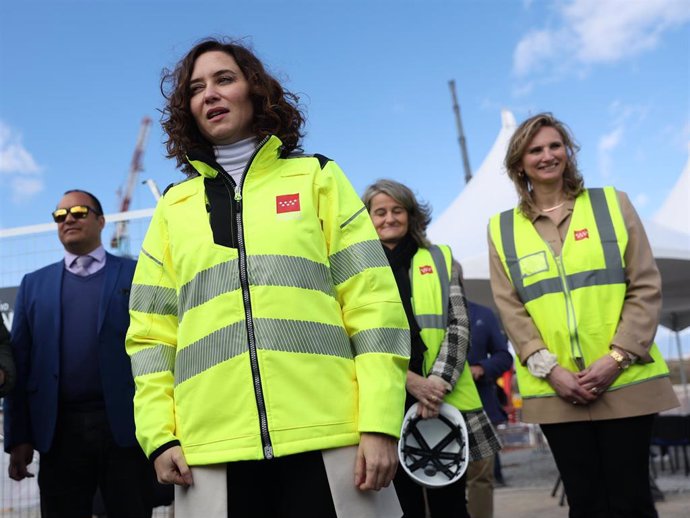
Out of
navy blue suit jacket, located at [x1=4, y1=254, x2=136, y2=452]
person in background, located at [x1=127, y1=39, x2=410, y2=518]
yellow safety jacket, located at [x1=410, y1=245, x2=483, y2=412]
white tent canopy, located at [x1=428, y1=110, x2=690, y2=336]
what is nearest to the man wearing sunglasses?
navy blue suit jacket, located at [x1=4, y1=254, x2=136, y2=452]

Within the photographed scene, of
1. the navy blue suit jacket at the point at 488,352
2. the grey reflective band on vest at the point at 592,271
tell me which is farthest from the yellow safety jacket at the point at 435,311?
the navy blue suit jacket at the point at 488,352

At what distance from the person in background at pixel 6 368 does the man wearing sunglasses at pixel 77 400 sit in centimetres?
13

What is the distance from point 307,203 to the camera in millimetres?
1953

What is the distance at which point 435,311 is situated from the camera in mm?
3303

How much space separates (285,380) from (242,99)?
86 centimetres

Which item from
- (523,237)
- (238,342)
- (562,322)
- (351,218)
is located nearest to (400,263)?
(523,237)

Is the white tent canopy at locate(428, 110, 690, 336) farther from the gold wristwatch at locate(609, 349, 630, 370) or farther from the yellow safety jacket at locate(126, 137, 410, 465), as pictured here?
the yellow safety jacket at locate(126, 137, 410, 465)

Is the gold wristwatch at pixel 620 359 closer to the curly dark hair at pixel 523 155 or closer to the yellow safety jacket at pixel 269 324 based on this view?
the curly dark hair at pixel 523 155

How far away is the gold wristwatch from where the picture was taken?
260cm

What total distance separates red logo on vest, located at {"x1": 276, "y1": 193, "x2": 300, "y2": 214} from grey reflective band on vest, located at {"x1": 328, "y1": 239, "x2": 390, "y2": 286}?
17 centimetres

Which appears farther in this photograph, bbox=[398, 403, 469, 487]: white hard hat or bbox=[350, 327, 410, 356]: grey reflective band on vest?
bbox=[398, 403, 469, 487]: white hard hat

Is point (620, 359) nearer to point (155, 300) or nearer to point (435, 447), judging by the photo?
point (435, 447)

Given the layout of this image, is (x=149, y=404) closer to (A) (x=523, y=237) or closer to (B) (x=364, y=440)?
(B) (x=364, y=440)

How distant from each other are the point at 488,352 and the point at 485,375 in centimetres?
61
